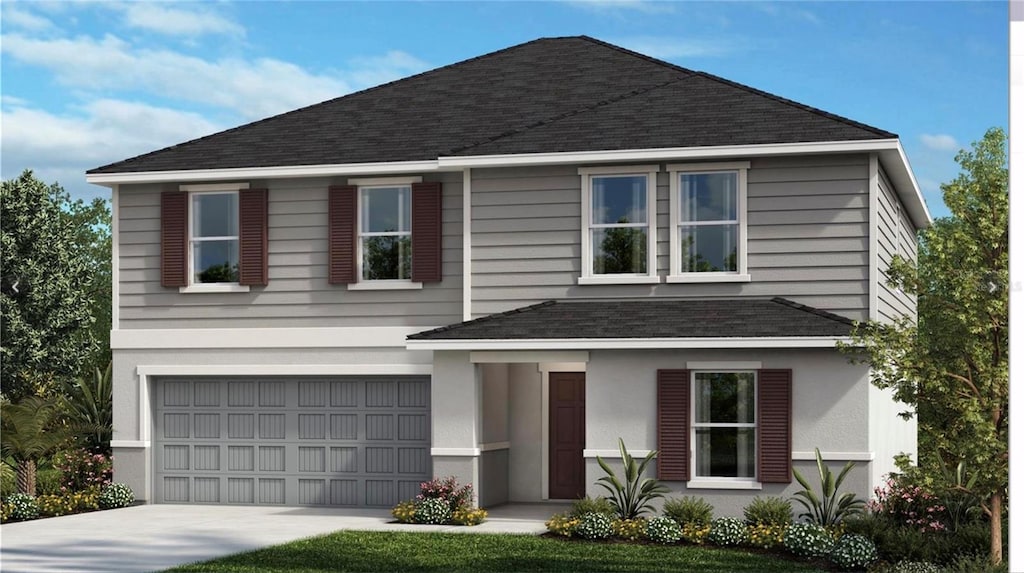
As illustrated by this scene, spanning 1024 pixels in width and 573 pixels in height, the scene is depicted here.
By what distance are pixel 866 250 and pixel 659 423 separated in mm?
3908

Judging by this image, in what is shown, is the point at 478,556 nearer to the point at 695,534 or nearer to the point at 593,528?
the point at 593,528

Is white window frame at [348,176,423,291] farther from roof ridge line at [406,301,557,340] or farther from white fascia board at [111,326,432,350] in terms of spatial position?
roof ridge line at [406,301,557,340]

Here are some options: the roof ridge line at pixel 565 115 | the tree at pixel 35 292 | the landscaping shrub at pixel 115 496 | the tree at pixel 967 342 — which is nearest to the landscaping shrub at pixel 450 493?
the roof ridge line at pixel 565 115

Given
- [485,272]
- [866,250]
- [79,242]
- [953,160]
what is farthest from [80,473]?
[79,242]

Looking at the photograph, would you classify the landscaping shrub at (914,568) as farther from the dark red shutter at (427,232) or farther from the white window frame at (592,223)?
the dark red shutter at (427,232)

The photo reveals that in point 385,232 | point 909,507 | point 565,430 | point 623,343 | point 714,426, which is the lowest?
point 909,507

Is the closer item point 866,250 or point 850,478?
point 850,478

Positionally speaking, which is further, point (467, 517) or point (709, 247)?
point (709, 247)

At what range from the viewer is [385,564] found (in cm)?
1348

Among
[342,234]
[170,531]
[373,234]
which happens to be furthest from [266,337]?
[170,531]

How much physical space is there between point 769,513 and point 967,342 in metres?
4.70

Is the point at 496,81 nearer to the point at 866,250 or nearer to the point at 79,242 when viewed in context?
the point at 866,250

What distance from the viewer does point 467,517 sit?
17188 millimetres

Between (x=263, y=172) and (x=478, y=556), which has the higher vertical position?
(x=263, y=172)
